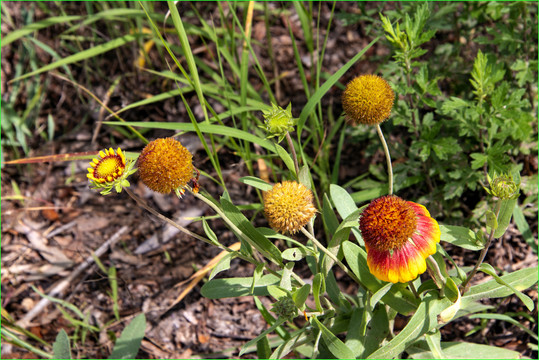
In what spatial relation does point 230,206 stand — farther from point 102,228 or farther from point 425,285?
point 102,228

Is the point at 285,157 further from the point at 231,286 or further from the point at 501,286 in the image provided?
the point at 501,286

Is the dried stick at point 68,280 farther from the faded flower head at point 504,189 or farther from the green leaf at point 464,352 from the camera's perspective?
the faded flower head at point 504,189

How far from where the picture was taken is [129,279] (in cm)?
272

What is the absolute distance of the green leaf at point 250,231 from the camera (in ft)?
5.41

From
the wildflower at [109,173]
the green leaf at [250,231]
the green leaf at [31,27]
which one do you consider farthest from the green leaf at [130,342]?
the green leaf at [31,27]

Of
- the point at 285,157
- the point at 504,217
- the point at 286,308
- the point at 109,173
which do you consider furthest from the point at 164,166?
the point at 504,217

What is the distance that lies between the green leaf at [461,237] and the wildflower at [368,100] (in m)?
0.44

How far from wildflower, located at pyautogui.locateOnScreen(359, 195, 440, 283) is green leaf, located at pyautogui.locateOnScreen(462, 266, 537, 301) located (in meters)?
0.35

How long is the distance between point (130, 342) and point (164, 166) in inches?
46.7

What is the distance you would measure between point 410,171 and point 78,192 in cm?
196

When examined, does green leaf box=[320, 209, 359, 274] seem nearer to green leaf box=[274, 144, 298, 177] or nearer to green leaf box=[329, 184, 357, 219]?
green leaf box=[329, 184, 357, 219]

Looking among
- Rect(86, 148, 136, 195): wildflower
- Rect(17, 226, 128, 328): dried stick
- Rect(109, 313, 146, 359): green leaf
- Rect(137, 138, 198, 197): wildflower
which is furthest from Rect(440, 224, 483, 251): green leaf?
Rect(17, 226, 128, 328): dried stick

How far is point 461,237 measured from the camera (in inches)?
64.6

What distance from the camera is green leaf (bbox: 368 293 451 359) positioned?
61.0 inches
